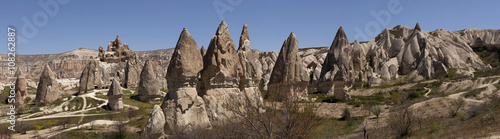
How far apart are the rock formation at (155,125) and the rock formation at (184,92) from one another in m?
0.41

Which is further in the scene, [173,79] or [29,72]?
[29,72]

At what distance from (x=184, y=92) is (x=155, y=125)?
2268 millimetres

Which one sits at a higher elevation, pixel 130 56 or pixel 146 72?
pixel 130 56

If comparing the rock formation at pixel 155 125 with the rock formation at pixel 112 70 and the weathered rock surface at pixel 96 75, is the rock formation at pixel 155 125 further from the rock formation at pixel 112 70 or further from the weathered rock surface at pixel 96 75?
the rock formation at pixel 112 70

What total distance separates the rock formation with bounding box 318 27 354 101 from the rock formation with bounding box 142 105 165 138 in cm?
2154

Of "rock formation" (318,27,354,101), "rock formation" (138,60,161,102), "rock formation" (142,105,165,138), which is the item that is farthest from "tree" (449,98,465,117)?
"rock formation" (138,60,161,102)

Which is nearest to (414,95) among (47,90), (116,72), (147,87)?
(147,87)

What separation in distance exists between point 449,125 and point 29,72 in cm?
15418

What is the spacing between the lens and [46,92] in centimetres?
3353

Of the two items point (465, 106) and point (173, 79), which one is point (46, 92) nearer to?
point (173, 79)

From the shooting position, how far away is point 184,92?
51.0 feet

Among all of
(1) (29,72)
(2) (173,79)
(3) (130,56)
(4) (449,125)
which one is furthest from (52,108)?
(1) (29,72)

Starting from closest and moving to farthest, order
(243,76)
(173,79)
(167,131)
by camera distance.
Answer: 1. (167,131)
2. (173,79)
3. (243,76)

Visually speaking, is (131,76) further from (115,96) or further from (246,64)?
(246,64)
